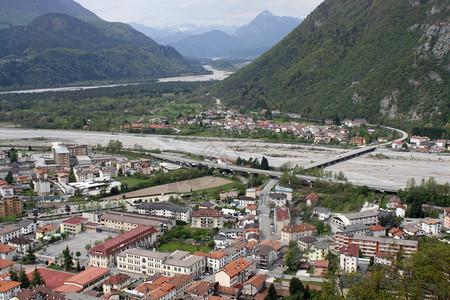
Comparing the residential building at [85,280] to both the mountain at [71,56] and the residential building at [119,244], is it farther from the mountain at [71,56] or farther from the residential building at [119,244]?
the mountain at [71,56]

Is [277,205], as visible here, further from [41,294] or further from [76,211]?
[41,294]

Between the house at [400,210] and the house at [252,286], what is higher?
the house at [400,210]

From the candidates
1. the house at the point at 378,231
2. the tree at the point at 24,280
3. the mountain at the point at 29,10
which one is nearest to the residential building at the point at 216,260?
the tree at the point at 24,280

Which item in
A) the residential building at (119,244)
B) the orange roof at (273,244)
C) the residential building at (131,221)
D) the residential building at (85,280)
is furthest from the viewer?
the residential building at (131,221)

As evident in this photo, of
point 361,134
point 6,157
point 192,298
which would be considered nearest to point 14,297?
point 192,298

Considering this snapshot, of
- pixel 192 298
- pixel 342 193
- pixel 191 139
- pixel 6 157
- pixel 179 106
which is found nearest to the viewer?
pixel 192 298

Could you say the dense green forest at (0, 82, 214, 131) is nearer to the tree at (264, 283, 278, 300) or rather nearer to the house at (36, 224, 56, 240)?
the house at (36, 224, 56, 240)
